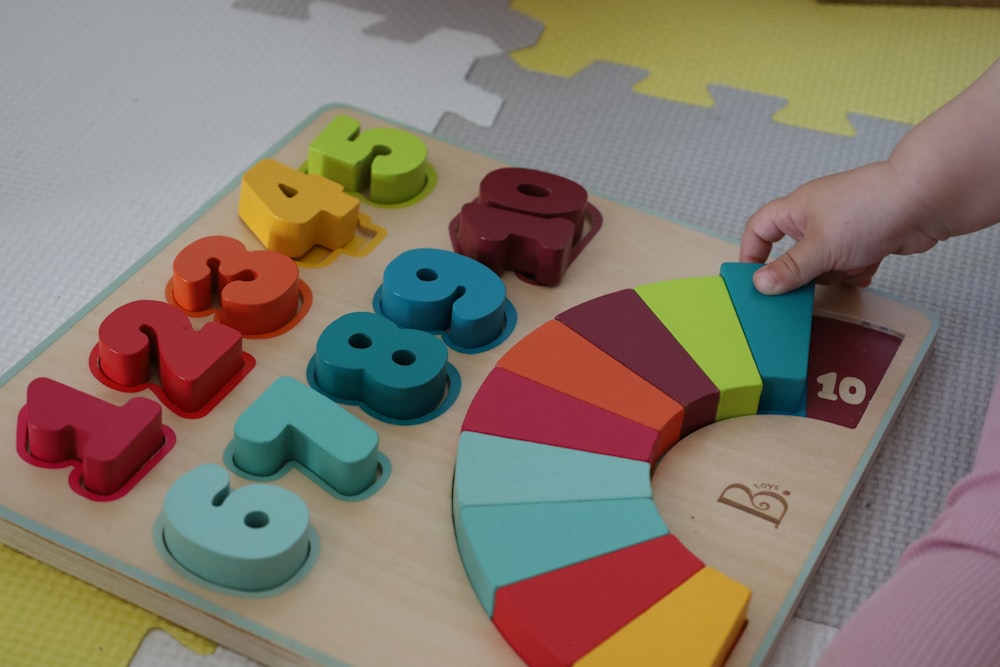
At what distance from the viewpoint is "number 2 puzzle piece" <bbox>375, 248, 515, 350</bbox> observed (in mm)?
993

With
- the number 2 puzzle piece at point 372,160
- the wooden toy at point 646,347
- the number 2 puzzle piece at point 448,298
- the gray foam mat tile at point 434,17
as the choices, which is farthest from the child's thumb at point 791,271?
the gray foam mat tile at point 434,17

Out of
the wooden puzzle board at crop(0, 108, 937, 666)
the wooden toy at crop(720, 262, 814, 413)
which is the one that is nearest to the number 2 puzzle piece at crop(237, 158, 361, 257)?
the wooden puzzle board at crop(0, 108, 937, 666)

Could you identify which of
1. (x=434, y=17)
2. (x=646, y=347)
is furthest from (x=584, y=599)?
(x=434, y=17)

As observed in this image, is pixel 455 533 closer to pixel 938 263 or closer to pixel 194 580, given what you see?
pixel 194 580

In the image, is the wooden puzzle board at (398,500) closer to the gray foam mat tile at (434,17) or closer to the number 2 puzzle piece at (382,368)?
the number 2 puzzle piece at (382,368)

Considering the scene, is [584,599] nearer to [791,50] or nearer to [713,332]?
[713,332]

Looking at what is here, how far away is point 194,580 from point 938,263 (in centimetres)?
85

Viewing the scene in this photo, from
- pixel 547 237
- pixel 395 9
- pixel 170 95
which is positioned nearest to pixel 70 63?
pixel 170 95

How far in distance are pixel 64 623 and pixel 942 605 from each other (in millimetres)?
608

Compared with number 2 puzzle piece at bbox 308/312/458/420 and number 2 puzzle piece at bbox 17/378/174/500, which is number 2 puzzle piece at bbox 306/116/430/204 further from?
number 2 puzzle piece at bbox 17/378/174/500

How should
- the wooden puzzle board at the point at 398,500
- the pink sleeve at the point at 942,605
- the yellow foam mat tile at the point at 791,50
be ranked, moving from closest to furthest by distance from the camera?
1. the pink sleeve at the point at 942,605
2. the wooden puzzle board at the point at 398,500
3. the yellow foam mat tile at the point at 791,50

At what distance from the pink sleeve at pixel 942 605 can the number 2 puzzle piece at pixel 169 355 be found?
0.52 metres

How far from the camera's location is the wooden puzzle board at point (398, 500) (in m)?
0.79

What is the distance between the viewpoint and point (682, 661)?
2.44 ft
